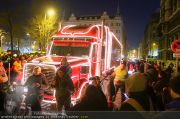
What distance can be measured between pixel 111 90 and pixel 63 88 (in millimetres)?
3071

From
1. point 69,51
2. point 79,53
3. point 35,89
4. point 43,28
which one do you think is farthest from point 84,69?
point 43,28

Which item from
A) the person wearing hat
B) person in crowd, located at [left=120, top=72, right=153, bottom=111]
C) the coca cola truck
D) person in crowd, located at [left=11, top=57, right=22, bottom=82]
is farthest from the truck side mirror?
the person wearing hat

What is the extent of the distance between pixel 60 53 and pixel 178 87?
11530 millimetres

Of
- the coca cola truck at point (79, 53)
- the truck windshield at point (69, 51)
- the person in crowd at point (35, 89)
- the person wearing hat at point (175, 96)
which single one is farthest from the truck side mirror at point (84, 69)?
the person wearing hat at point (175, 96)

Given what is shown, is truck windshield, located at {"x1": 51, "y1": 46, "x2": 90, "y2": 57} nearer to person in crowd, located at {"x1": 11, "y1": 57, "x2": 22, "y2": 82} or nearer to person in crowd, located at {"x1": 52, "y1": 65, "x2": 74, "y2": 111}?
person in crowd, located at {"x1": 11, "y1": 57, "x2": 22, "y2": 82}

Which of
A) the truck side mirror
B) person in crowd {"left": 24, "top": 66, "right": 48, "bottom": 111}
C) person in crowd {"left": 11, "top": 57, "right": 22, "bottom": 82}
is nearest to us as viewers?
person in crowd {"left": 24, "top": 66, "right": 48, "bottom": 111}

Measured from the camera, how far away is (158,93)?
10328 mm

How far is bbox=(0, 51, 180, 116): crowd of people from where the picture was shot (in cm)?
458

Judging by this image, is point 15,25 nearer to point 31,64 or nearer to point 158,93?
point 31,64

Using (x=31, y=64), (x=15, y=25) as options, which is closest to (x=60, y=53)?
(x=31, y=64)

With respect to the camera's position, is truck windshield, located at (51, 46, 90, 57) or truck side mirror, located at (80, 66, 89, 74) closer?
truck side mirror, located at (80, 66, 89, 74)

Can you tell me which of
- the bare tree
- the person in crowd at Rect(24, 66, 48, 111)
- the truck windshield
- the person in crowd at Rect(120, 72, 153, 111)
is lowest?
the person in crowd at Rect(24, 66, 48, 111)

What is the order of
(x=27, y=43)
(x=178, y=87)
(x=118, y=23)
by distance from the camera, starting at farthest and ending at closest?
(x=118, y=23)
(x=27, y=43)
(x=178, y=87)

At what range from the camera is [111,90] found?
1289cm
